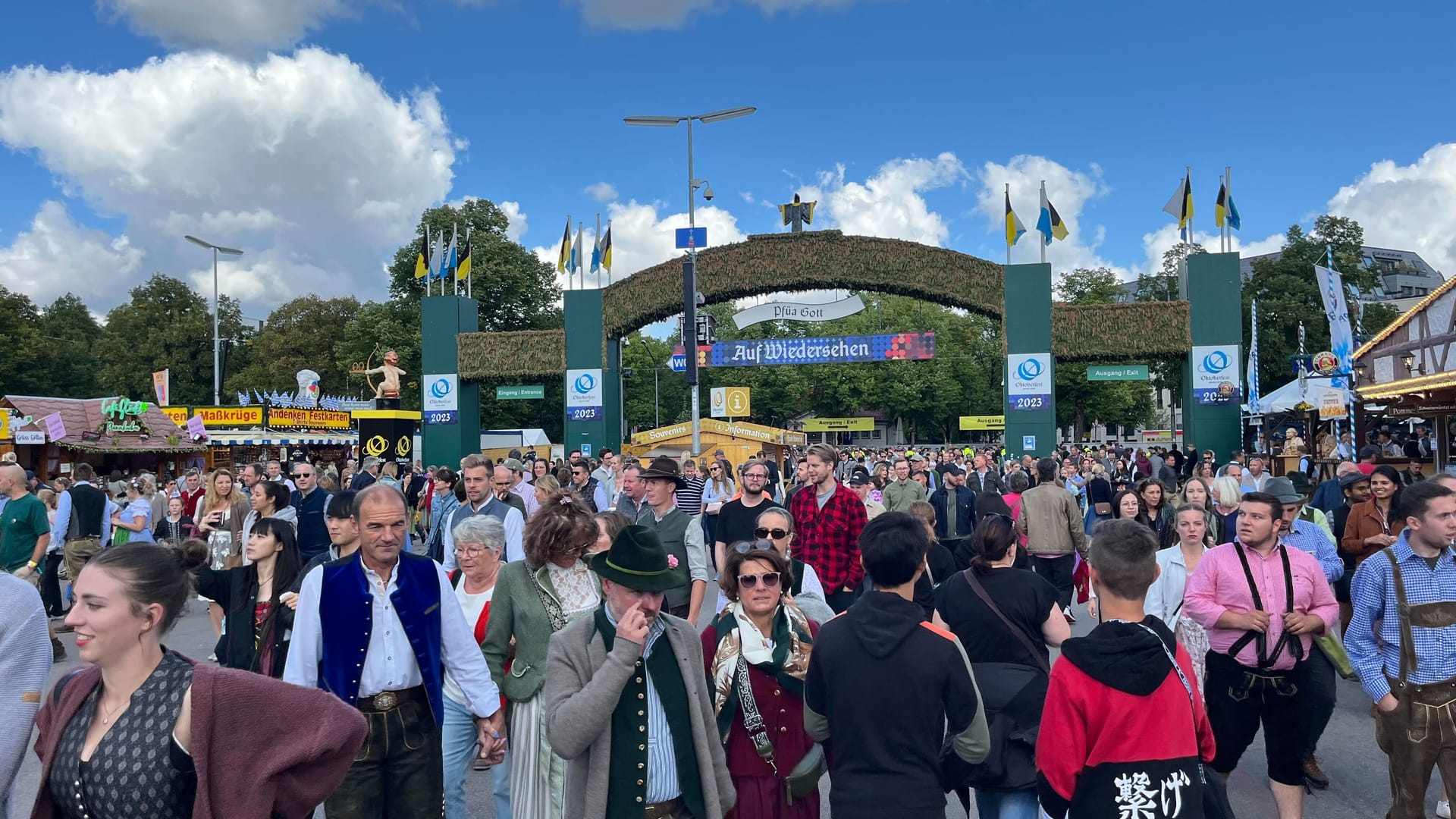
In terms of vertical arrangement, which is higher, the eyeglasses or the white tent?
the white tent

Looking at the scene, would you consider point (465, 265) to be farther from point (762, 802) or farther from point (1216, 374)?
point (762, 802)

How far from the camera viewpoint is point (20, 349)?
156 ft

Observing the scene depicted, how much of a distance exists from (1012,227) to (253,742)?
97.4ft

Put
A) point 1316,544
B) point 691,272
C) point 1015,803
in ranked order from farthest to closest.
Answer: point 691,272 < point 1316,544 < point 1015,803

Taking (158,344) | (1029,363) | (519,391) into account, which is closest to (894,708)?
(1029,363)

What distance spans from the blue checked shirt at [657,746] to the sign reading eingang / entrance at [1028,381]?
26.1 meters

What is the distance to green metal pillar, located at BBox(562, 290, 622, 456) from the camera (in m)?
31.2

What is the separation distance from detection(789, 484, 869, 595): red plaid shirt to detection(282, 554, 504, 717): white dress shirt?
3.38 metres

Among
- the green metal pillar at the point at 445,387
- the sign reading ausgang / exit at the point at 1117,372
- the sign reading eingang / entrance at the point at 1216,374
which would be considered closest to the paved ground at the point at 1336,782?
the sign reading ausgang / exit at the point at 1117,372

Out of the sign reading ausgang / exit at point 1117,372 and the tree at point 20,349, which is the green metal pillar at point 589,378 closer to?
the sign reading ausgang / exit at point 1117,372

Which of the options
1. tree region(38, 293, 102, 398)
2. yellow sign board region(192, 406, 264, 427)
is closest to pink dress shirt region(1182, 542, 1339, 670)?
yellow sign board region(192, 406, 264, 427)

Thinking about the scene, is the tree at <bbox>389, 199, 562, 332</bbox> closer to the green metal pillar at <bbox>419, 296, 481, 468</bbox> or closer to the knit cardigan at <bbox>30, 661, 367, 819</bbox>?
the green metal pillar at <bbox>419, 296, 481, 468</bbox>

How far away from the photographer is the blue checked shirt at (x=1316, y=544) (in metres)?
5.55

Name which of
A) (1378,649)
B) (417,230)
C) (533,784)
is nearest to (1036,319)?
(1378,649)
